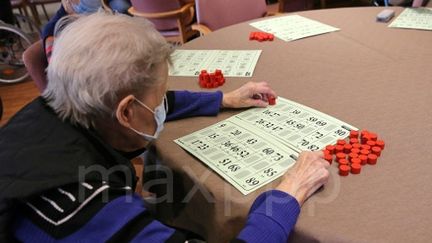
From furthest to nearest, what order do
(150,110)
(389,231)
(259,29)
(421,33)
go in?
(259,29) < (421,33) < (150,110) < (389,231)

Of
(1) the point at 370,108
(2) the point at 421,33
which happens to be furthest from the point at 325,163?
(2) the point at 421,33

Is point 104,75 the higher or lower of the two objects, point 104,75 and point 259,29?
the higher

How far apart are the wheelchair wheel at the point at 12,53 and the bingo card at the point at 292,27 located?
8.26 feet

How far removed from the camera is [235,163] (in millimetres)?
814

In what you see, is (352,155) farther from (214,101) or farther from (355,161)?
(214,101)

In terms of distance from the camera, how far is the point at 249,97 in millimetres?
1040

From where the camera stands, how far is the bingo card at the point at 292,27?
1.54 metres

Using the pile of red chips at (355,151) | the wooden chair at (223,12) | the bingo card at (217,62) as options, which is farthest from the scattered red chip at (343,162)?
the wooden chair at (223,12)

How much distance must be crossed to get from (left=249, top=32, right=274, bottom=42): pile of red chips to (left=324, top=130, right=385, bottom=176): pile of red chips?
2.52ft

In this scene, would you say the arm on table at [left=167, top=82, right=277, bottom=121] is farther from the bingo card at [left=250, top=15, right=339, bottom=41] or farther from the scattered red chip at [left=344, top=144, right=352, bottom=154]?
the bingo card at [left=250, top=15, right=339, bottom=41]

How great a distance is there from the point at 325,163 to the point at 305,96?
346 mm

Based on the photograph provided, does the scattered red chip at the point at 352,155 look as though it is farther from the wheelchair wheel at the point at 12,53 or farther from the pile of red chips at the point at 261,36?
the wheelchair wheel at the point at 12,53

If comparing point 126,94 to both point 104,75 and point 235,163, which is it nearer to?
point 104,75

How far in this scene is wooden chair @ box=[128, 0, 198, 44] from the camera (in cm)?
234
